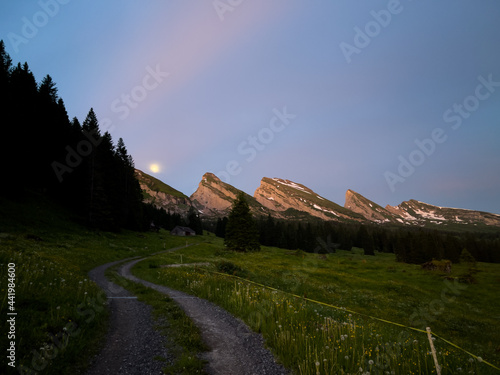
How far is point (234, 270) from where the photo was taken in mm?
24219

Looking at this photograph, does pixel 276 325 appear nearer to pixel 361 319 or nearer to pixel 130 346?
pixel 361 319

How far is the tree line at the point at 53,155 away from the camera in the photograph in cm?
3781

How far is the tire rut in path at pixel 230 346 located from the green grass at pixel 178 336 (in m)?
0.34

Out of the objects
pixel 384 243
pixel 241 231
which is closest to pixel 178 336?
pixel 241 231

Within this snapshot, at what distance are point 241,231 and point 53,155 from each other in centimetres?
4410

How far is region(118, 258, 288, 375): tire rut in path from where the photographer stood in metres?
6.37

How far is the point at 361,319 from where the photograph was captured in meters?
10.8

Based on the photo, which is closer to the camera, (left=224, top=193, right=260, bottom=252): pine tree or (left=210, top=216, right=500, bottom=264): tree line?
(left=224, top=193, right=260, bottom=252): pine tree

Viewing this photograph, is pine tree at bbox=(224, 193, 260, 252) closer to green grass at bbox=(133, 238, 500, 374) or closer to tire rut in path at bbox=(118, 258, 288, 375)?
green grass at bbox=(133, 238, 500, 374)

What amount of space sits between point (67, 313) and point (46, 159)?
53.8 metres

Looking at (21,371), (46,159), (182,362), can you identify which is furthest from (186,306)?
(46,159)

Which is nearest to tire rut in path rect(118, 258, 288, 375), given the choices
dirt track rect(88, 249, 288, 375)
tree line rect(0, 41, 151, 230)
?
dirt track rect(88, 249, 288, 375)

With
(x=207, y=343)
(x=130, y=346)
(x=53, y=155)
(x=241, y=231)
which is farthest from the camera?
(x=241, y=231)

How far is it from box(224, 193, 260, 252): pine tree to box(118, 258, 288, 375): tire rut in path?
4693cm
